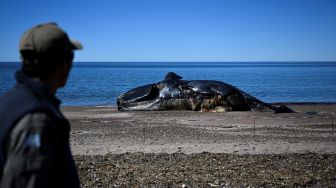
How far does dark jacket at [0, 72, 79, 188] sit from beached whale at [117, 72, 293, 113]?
2183 centimetres

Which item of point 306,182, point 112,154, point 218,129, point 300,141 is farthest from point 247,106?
point 306,182

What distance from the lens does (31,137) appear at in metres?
2.21

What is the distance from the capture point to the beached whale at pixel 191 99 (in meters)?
24.4

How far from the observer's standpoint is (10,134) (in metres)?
Result: 2.29

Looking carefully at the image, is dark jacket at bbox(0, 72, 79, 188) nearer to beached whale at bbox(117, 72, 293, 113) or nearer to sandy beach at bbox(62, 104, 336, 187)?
sandy beach at bbox(62, 104, 336, 187)

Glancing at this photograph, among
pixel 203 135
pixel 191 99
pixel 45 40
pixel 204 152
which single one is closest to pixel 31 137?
pixel 45 40

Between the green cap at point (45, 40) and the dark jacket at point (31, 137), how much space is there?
200 mm

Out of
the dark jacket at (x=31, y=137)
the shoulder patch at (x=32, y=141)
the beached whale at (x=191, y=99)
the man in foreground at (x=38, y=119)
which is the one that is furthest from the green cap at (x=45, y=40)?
the beached whale at (x=191, y=99)

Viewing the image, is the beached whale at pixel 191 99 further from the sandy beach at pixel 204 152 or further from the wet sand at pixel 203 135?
the sandy beach at pixel 204 152

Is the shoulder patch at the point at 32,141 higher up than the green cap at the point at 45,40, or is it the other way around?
the green cap at the point at 45,40

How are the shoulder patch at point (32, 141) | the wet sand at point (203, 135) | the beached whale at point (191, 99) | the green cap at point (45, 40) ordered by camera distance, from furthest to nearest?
the beached whale at point (191, 99)
the wet sand at point (203, 135)
the green cap at point (45, 40)
the shoulder patch at point (32, 141)

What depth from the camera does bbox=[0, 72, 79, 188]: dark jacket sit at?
Result: 2215 mm

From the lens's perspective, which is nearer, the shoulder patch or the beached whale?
the shoulder patch

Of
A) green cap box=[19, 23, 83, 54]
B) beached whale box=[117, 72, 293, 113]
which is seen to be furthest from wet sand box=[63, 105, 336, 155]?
green cap box=[19, 23, 83, 54]
